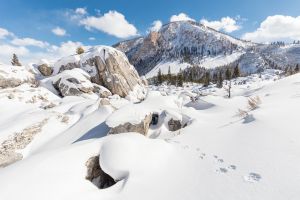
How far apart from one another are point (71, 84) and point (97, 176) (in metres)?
26.1

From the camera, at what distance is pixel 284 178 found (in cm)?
725

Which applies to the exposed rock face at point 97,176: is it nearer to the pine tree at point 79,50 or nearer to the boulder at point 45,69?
the boulder at point 45,69

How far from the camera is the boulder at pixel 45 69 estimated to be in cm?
4094

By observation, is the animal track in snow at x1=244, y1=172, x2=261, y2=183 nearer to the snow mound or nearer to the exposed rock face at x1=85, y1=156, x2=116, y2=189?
the snow mound

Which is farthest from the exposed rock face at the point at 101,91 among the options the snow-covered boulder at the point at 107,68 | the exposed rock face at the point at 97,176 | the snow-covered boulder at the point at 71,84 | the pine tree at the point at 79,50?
the exposed rock face at the point at 97,176

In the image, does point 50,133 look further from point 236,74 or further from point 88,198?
point 236,74

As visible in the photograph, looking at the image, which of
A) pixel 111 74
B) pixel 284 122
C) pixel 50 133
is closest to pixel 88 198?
pixel 284 122

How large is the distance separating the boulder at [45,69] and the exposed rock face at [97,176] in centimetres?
3600

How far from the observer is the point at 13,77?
31.8 meters

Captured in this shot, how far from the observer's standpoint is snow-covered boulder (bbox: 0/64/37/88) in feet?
100

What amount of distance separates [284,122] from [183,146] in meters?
5.70

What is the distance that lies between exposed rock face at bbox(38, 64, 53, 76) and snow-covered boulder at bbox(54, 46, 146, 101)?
1.06 metres

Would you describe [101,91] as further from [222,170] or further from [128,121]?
[222,170]

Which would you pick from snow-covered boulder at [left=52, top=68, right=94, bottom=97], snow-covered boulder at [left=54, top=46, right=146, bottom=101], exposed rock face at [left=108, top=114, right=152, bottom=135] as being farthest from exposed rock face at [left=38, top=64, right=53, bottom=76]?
exposed rock face at [left=108, top=114, right=152, bottom=135]
